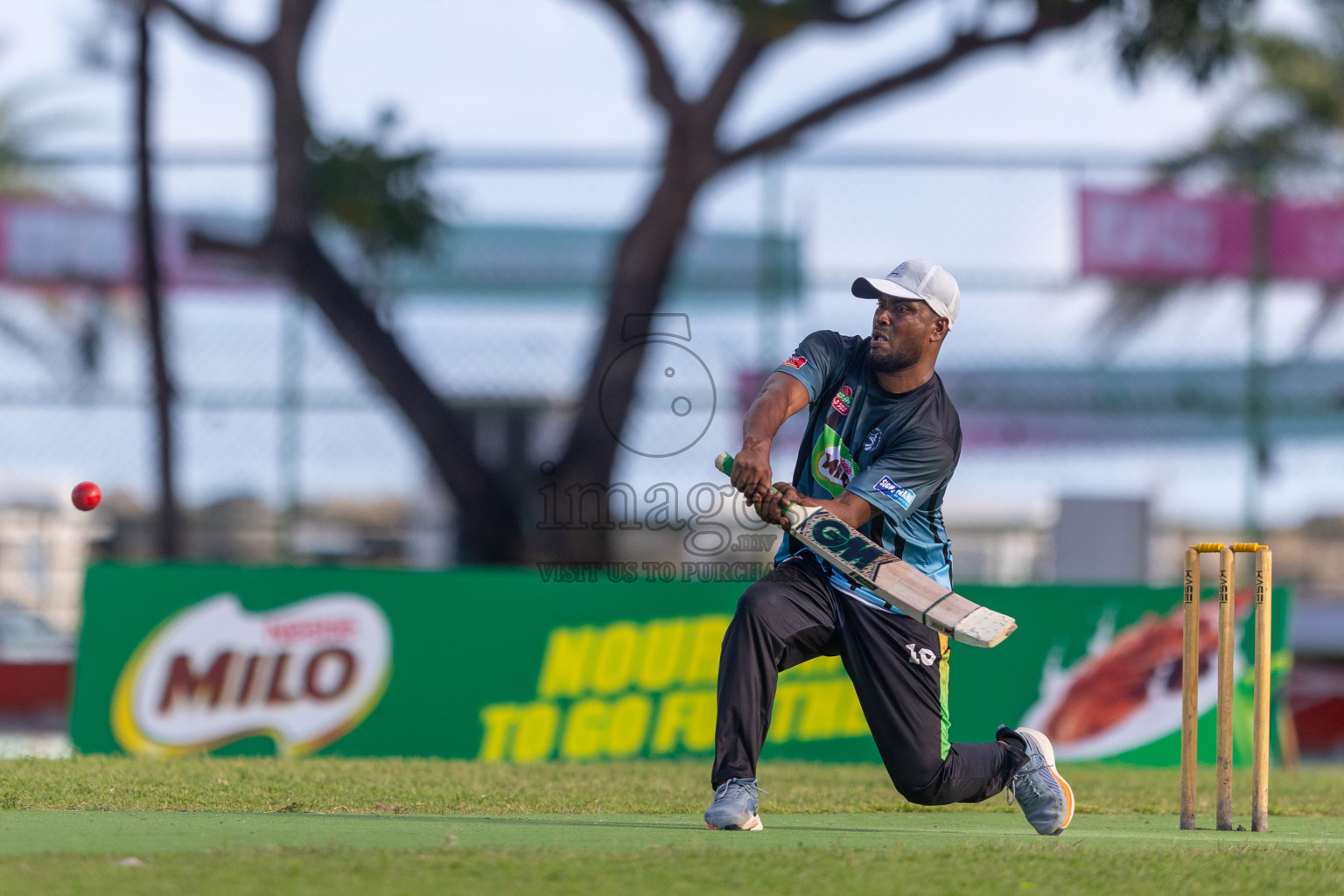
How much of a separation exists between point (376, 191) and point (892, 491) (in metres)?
7.86

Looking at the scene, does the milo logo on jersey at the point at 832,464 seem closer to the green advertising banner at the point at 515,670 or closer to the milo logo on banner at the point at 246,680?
the green advertising banner at the point at 515,670

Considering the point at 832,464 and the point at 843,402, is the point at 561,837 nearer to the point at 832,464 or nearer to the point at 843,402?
the point at 832,464

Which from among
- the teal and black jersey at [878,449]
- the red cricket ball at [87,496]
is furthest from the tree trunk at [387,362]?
A: the teal and black jersey at [878,449]

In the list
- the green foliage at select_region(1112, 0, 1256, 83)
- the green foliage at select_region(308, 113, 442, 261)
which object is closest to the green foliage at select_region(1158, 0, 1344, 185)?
the green foliage at select_region(1112, 0, 1256, 83)

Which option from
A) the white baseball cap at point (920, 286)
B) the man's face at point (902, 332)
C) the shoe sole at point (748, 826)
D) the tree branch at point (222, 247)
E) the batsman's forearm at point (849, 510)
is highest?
the tree branch at point (222, 247)

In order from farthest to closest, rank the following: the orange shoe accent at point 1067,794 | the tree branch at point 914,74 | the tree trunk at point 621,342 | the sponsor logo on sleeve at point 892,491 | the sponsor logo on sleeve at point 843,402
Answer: the tree branch at point 914,74 → the tree trunk at point 621,342 → the sponsor logo on sleeve at point 843,402 → the orange shoe accent at point 1067,794 → the sponsor logo on sleeve at point 892,491

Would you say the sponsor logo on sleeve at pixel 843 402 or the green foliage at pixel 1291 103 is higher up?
the green foliage at pixel 1291 103

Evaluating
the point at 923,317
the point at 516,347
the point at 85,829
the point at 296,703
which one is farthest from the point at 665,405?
the point at 85,829

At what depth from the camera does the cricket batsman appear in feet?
16.1

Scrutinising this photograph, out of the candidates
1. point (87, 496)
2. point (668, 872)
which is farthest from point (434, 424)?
point (668, 872)

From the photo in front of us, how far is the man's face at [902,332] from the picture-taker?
512cm

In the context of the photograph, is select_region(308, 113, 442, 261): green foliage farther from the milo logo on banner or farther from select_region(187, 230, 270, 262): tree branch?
the milo logo on banner

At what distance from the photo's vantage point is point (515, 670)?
9.02m

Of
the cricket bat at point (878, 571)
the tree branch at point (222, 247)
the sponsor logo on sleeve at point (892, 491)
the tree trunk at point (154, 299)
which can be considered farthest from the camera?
the tree branch at point (222, 247)
